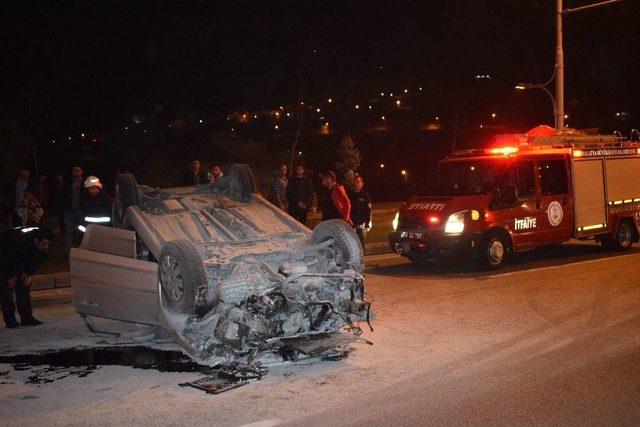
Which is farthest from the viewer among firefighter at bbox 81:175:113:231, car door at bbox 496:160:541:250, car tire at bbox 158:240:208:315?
car door at bbox 496:160:541:250

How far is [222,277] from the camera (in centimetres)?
662

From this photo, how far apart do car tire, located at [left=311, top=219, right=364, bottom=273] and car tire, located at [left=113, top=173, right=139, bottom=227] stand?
2.13 metres

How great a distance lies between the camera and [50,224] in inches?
757

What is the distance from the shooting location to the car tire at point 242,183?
8438mm

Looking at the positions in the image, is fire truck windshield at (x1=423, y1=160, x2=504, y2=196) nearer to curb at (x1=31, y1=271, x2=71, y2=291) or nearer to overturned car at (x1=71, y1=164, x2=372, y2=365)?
overturned car at (x1=71, y1=164, x2=372, y2=365)

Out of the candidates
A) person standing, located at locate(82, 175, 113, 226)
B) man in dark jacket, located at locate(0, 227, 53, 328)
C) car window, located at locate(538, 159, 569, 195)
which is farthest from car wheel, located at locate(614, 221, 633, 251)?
man in dark jacket, located at locate(0, 227, 53, 328)

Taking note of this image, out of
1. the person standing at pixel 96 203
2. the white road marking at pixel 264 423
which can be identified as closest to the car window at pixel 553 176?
the person standing at pixel 96 203

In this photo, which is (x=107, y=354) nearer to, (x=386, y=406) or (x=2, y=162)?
(x=386, y=406)

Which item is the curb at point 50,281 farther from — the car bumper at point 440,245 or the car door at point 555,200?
the car door at point 555,200

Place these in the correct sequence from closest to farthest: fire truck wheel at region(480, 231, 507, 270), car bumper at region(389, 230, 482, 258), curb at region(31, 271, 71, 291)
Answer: curb at region(31, 271, 71, 291) → car bumper at region(389, 230, 482, 258) → fire truck wheel at region(480, 231, 507, 270)

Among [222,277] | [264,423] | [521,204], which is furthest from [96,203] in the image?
[521,204]

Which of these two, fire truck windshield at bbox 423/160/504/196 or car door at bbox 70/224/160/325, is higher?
fire truck windshield at bbox 423/160/504/196

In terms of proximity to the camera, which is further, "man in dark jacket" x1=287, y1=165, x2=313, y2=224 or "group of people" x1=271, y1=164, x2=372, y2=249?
"man in dark jacket" x1=287, y1=165, x2=313, y2=224

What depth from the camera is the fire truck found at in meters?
12.0
